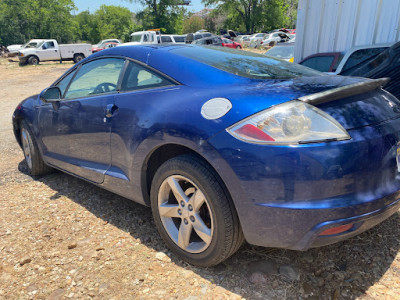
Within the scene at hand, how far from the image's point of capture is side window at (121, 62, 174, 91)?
2.45m

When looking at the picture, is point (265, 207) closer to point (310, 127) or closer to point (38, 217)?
point (310, 127)

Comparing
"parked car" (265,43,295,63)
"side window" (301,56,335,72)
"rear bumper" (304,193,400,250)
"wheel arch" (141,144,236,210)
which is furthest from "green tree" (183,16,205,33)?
"rear bumper" (304,193,400,250)

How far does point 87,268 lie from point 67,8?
54.0 metres

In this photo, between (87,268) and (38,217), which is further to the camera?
(38,217)

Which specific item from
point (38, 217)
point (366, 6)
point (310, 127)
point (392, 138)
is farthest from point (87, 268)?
point (366, 6)

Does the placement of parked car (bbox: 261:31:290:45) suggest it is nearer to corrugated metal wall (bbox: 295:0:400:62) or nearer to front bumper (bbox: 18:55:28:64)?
front bumper (bbox: 18:55:28:64)

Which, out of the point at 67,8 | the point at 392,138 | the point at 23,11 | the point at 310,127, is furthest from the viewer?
the point at 67,8

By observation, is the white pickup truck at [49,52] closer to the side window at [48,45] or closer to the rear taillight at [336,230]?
the side window at [48,45]

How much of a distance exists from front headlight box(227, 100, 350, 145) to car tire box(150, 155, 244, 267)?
14.7 inches

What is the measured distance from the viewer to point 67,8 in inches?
1891

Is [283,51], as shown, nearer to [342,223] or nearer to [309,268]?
[309,268]

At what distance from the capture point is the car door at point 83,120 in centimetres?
277

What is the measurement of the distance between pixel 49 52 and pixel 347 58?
26.2m

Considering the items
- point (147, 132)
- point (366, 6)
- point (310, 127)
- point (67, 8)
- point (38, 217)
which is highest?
point (67, 8)
